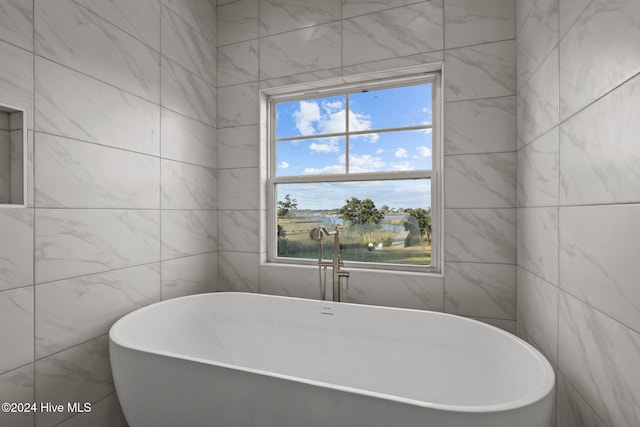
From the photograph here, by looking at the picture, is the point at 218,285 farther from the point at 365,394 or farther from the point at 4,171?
the point at 365,394

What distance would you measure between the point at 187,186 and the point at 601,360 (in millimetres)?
2256

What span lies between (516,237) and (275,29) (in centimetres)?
211

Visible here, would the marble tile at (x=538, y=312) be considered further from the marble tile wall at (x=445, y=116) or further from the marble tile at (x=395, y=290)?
the marble tile at (x=395, y=290)

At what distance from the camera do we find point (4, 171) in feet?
4.44

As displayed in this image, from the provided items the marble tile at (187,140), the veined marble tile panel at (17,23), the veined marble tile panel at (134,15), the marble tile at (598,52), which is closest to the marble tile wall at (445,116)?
the marble tile at (187,140)

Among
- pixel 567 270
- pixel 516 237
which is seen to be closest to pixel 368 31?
pixel 516 237

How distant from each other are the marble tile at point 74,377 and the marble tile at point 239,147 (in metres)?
1.39

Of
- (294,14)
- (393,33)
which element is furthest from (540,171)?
(294,14)

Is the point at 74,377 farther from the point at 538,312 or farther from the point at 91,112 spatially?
the point at 538,312

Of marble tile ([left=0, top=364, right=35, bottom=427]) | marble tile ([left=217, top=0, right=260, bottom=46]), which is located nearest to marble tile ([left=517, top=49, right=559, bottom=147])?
marble tile ([left=217, top=0, right=260, bottom=46])

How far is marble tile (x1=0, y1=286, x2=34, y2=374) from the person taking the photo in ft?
4.31

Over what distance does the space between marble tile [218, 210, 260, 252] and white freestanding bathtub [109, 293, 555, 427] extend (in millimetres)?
441

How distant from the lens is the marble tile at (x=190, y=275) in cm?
212

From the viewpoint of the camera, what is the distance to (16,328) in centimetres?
135
